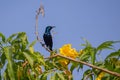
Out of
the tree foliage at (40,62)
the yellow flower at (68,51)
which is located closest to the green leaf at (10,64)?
the tree foliage at (40,62)

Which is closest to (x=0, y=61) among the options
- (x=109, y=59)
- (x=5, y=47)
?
(x=5, y=47)

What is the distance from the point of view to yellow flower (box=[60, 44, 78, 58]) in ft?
6.40

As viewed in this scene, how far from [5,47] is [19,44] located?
0.13m

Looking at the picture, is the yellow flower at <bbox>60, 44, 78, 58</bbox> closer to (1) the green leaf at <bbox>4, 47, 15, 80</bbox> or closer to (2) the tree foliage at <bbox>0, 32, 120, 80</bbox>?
(2) the tree foliage at <bbox>0, 32, 120, 80</bbox>

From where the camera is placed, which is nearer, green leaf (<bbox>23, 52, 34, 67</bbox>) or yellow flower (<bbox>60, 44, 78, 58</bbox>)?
green leaf (<bbox>23, 52, 34, 67</bbox>)

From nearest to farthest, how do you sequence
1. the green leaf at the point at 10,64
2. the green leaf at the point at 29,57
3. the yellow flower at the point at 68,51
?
the green leaf at the point at 10,64, the green leaf at the point at 29,57, the yellow flower at the point at 68,51

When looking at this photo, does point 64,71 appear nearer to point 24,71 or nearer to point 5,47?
point 24,71

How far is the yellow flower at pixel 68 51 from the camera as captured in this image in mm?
1951

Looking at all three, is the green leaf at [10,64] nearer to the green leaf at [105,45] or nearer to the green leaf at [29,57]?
the green leaf at [29,57]

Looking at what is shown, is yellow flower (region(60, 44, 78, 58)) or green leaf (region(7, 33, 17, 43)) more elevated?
green leaf (region(7, 33, 17, 43))

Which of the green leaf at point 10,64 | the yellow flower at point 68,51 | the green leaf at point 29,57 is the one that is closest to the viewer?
the green leaf at point 10,64

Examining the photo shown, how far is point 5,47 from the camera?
172 centimetres

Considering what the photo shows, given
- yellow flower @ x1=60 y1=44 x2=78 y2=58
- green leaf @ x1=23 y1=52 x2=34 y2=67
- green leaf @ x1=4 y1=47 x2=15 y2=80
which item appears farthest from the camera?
yellow flower @ x1=60 y1=44 x2=78 y2=58

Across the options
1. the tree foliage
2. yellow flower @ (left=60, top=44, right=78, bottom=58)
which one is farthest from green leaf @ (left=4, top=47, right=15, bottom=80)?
yellow flower @ (left=60, top=44, right=78, bottom=58)
